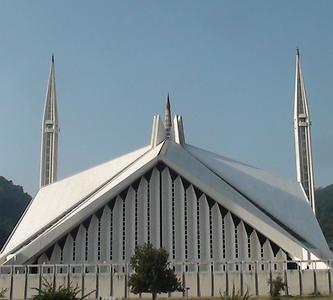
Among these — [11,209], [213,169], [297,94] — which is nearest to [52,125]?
[213,169]

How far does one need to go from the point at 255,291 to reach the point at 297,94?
72.1 feet

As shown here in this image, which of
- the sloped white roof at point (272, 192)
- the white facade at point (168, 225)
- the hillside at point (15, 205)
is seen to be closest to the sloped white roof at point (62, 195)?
the white facade at point (168, 225)

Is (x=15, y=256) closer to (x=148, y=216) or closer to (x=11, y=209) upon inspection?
(x=148, y=216)

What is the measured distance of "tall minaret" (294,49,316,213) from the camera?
42.5 metres

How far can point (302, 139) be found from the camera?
44.3 m

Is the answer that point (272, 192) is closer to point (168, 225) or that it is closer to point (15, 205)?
point (168, 225)

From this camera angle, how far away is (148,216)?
32.7m

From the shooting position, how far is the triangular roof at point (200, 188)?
1261 inches

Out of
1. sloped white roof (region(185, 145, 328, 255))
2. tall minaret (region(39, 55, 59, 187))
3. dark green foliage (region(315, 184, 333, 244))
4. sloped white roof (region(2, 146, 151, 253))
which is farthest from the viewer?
dark green foliage (region(315, 184, 333, 244))

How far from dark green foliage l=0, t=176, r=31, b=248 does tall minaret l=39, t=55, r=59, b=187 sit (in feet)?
114

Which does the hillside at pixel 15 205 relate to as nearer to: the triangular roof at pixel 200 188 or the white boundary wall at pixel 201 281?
the triangular roof at pixel 200 188

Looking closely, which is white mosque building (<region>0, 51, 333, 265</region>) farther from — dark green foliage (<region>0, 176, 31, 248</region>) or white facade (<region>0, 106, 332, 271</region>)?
dark green foliage (<region>0, 176, 31, 248</region>)

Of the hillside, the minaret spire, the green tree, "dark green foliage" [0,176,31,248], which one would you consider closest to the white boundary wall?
the green tree

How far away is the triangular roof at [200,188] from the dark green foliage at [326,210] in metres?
32.3
